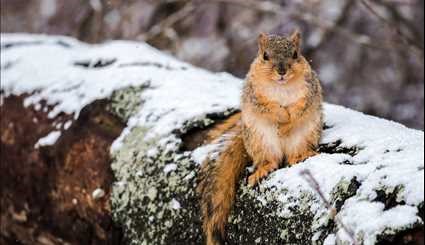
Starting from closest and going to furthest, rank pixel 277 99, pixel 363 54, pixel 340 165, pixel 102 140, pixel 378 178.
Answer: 1. pixel 378 178
2. pixel 340 165
3. pixel 277 99
4. pixel 102 140
5. pixel 363 54

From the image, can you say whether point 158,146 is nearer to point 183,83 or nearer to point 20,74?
point 183,83

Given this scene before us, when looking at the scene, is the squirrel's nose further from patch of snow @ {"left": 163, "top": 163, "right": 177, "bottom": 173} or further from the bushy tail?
patch of snow @ {"left": 163, "top": 163, "right": 177, "bottom": 173}

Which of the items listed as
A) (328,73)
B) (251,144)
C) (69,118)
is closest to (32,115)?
(69,118)

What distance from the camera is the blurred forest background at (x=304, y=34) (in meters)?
6.35

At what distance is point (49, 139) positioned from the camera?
11.6 ft

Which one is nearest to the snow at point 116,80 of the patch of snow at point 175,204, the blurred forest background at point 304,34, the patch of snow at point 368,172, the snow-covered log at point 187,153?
the snow-covered log at point 187,153

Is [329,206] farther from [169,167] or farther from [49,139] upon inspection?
[49,139]

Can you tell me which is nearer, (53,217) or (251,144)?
(251,144)

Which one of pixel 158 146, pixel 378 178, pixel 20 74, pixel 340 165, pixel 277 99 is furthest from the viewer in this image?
pixel 20 74

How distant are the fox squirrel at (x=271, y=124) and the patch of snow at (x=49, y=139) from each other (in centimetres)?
112

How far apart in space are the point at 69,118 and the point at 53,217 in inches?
18.9

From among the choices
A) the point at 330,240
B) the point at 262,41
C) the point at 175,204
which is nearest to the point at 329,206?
the point at 330,240

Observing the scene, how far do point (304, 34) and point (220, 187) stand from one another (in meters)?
4.18

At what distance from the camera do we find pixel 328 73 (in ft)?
22.2
